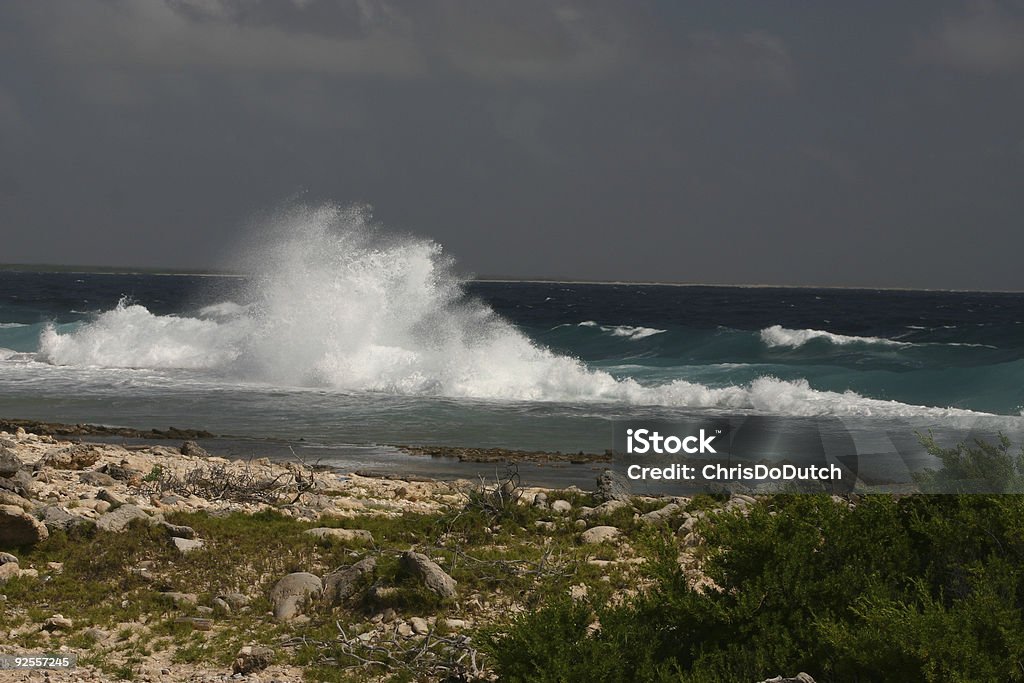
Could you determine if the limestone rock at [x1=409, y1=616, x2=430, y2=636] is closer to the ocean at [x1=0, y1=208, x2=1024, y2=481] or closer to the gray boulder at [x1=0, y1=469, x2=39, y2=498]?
the gray boulder at [x1=0, y1=469, x2=39, y2=498]

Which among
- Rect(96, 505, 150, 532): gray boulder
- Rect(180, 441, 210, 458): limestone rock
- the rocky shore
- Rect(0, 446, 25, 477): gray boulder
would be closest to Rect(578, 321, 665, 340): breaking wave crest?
Rect(180, 441, 210, 458): limestone rock

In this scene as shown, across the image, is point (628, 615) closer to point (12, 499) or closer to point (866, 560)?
point (866, 560)

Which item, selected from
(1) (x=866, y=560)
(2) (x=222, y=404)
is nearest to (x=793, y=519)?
(1) (x=866, y=560)

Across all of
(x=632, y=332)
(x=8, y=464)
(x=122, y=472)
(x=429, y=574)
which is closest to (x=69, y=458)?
(x=122, y=472)

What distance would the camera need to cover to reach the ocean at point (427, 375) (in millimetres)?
20484

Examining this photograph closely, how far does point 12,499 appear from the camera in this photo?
8.95 metres

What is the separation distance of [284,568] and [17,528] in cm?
231

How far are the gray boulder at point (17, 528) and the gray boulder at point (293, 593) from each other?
92.3 inches

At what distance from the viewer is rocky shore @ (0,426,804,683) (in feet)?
20.8

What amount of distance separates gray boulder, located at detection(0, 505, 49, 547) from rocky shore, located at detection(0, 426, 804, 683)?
0.01m

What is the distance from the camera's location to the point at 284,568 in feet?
26.9

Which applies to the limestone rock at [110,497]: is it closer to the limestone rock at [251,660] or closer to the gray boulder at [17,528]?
the gray boulder at [17,528]

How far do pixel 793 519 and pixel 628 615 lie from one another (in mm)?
1216

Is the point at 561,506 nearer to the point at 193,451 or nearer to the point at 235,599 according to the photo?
the point at 235,599
